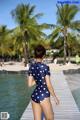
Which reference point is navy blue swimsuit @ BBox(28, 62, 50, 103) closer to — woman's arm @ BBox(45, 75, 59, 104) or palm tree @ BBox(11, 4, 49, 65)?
woman's arm @ BBox(45, 75, 59, 104)

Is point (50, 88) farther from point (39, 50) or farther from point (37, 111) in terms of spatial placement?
point (39, 50)

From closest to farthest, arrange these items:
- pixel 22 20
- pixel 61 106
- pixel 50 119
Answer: pixel 50 119 → pixel 61 106 → pixel 22 20

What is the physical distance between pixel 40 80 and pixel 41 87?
0.09 metres

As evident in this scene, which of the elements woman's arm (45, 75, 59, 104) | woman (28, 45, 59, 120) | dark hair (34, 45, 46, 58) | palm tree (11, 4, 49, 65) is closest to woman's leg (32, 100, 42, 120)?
woman (28, 45, 59, 120)

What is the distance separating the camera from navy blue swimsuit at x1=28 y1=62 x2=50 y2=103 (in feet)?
16.2

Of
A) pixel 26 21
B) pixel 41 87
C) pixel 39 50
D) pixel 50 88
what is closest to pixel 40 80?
pixel 41 87

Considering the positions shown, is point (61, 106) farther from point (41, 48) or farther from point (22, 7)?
point (22, 7)

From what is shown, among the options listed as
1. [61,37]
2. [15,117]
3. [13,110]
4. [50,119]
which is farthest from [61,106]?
[61,37]

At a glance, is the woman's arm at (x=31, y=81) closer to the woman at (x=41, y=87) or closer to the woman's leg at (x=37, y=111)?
the woman at (x=41, y=87)

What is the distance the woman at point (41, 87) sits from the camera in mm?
4855

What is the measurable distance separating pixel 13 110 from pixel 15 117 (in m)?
1.28

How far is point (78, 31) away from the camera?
36812 mm

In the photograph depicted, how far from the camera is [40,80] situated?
4.97 metres

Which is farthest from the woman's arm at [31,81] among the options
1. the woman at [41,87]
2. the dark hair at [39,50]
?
the dark hair at [39,50]
